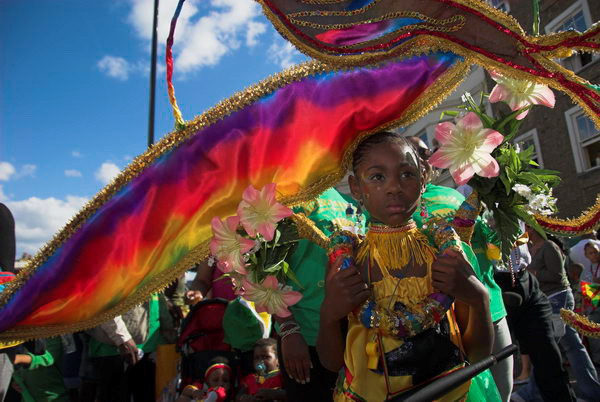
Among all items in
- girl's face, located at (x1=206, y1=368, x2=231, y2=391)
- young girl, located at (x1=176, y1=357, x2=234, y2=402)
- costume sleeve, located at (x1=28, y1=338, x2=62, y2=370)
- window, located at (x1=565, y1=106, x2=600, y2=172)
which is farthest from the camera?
window, located at (x1=565, y1=106, x2=600, y2=172)

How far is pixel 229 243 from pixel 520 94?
1.26 meters

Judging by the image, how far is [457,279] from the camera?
1468mm

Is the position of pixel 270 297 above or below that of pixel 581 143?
below

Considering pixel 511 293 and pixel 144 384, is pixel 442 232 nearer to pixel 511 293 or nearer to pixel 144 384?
pixel 511 293

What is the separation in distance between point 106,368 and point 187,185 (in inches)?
142

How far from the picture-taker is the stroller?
4.14 metres

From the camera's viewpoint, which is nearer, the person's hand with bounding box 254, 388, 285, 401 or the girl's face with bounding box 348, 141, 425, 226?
the girl's face with bounding box 348, 141, 425, 226

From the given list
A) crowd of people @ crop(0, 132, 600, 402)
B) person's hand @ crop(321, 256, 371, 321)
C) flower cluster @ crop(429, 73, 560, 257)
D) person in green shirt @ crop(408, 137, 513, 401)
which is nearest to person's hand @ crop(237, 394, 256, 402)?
crowd of people @ crop(0, 132, 600, 402)

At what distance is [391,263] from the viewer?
1.63 meters

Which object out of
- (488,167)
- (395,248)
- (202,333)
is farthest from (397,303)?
(202,333)

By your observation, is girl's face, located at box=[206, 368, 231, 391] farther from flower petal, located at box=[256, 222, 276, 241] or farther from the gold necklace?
the gold necklace

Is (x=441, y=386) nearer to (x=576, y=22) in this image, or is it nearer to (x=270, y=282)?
(x=270, y=282)

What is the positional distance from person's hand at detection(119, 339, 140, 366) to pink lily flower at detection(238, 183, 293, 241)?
3.05m

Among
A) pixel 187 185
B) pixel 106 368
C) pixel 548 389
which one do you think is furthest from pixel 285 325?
pixel 106 368
